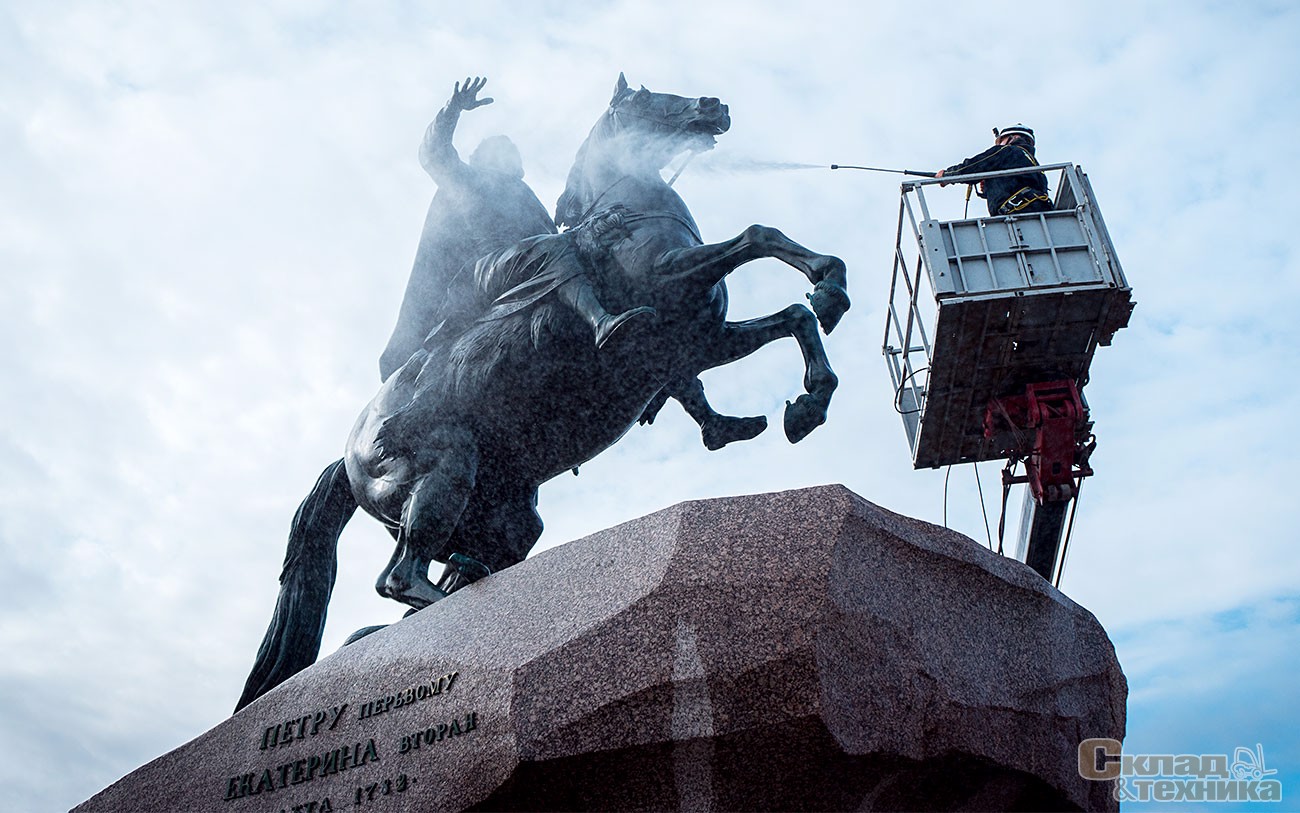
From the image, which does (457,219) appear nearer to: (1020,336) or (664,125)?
(664,125)

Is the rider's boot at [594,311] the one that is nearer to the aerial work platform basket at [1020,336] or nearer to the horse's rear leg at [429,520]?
the horse's rear leg at [429,520]

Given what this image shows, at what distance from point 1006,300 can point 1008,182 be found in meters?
1.94

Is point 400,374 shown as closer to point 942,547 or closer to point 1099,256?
point 942,547

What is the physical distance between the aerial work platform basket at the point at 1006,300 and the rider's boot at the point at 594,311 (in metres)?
7.41

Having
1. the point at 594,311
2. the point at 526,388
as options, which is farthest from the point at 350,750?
the point at 594,311

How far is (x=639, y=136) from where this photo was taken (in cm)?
732

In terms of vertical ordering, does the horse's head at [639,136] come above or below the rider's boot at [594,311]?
above

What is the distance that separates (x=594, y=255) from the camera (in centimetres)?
639

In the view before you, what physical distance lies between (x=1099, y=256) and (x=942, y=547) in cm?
987

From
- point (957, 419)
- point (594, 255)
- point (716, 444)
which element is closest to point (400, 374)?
point (594, 255)

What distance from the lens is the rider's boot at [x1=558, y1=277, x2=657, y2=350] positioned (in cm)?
561

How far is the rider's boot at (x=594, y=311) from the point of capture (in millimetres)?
5614

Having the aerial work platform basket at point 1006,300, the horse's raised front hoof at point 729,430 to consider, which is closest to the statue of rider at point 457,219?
the horse's raised front hoof at point 729,430

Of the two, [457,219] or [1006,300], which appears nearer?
[457,219]
